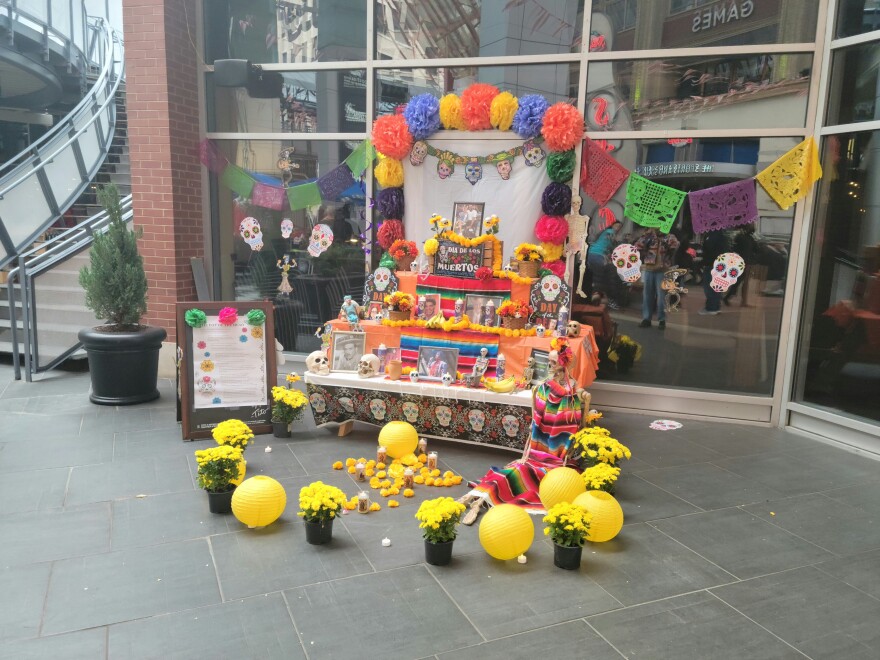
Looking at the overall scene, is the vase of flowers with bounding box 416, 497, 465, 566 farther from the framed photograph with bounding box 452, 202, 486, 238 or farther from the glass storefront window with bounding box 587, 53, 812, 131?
the glass storefront window with bounding box 587, 53, 812, 131

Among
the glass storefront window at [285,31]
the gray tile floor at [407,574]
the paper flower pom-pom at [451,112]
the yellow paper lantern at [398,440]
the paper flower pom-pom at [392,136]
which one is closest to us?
the gray tile floor at [407,574]

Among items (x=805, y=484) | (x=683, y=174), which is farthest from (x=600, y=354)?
(x=805, y=484)

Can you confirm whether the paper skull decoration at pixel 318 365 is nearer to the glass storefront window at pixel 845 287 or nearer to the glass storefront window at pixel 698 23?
the glass storefront window at pixel 698 23

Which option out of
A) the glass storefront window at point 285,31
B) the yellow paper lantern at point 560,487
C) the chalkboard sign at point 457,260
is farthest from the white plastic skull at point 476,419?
the glass storefront window at point 285,31

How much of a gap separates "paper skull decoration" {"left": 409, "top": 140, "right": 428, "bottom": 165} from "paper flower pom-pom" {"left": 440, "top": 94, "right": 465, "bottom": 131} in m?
0.31

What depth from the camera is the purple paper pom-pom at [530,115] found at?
6.41 m

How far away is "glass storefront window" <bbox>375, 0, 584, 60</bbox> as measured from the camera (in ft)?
21.6

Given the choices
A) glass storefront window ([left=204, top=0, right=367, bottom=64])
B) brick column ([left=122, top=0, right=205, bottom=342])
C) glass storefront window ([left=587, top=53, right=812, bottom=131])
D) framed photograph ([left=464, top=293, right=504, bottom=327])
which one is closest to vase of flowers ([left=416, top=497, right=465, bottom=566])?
framed photograph ([left=464, top=293, right=504, bottom=327])

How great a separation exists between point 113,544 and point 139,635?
99 cm

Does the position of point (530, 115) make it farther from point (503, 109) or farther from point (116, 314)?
point (116, 314)

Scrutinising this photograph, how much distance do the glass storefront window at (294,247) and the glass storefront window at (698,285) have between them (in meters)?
2.76

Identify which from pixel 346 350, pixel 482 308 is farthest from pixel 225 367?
pixel 482 308

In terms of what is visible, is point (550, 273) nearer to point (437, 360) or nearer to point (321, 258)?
point (437, 360)

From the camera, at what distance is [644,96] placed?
6430 millimetres
